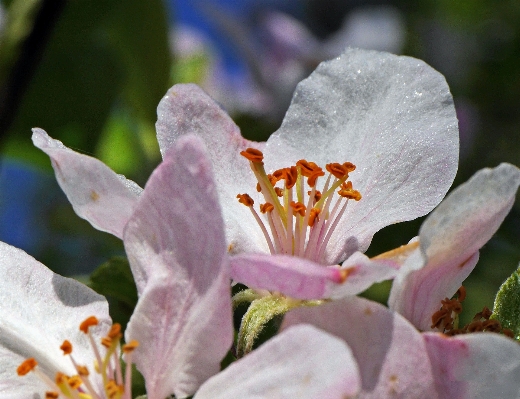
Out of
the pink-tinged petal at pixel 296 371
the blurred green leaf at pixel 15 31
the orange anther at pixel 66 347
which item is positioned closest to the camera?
the pink-tinged petal at pixel 296 371

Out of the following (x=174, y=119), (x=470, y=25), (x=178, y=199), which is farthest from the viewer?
(x=470, y=25)

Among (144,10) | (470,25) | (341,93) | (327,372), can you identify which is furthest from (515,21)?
(327,372)

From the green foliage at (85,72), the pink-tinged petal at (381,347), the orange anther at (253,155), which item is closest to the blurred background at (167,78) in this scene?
the green foliage at (85,72)

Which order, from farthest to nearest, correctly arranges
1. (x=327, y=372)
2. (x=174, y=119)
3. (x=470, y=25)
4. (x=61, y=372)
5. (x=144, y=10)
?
(x=470, y=25) < (x=144, y=10) < (x=174, y=119) < (x=61, y=372) < (x=327, y=372)

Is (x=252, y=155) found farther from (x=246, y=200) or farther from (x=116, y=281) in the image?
(x=116, y=281)

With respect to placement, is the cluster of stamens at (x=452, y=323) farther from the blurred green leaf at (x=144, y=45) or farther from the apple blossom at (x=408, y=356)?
the blurred green leaf at (x=144, y=45)

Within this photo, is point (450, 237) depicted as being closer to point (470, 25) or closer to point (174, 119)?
point (174, 119)

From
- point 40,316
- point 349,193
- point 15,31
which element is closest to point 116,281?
point 40,316
